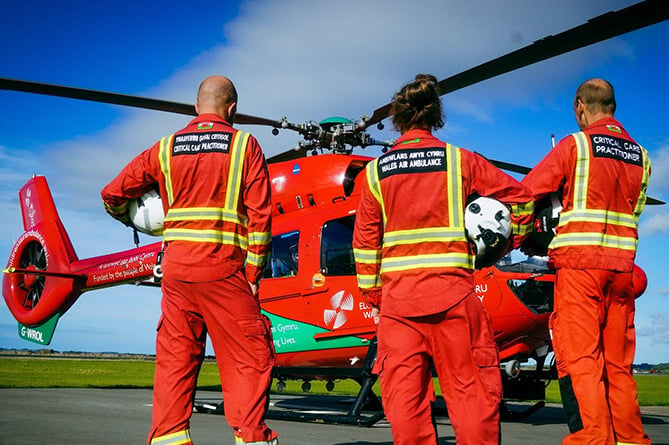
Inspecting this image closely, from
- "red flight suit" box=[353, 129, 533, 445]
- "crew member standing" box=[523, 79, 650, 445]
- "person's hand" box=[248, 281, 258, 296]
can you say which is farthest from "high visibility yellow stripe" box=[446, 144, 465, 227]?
"person's hand" box=[248, 281, 258, 296]

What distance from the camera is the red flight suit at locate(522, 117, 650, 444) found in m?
3.51

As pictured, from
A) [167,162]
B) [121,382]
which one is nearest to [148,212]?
[167,162]

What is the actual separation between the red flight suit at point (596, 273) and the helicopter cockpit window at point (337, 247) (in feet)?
13.1

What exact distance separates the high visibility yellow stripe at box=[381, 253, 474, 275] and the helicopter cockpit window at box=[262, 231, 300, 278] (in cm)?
495

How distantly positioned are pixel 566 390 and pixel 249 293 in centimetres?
186

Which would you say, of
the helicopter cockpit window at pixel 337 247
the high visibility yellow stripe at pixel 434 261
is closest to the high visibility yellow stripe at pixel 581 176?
the high visibility yellow stripe at pixel 434 261

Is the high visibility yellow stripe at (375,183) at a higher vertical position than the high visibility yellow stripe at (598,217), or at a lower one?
higher

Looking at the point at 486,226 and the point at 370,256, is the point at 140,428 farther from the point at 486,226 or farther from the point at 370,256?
the point at 486,226

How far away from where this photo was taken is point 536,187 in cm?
377

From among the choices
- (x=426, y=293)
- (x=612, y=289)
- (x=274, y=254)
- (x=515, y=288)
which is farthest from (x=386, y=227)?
(x=274, y=254)

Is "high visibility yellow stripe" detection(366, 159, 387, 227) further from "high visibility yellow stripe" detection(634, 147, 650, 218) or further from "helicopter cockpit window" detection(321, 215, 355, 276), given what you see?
"helicopter cockpit window" detection(321, 215, 355, 276)

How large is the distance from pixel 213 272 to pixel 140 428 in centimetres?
347

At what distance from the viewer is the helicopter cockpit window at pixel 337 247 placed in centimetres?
766

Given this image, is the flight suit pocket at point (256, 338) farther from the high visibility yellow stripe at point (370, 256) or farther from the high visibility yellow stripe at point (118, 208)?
the high visibility yellow stripe at point (118, 208)
